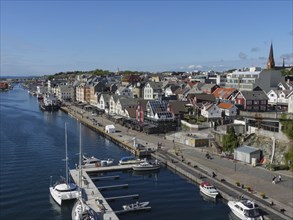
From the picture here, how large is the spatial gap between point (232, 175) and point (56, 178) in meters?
20.0

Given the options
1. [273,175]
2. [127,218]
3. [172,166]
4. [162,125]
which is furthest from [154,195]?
[162,125]

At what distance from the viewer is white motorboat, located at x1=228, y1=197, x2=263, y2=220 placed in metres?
29.0

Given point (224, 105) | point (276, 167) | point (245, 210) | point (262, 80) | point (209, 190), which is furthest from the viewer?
point (262, 80)

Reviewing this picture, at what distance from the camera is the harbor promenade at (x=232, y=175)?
30.9m

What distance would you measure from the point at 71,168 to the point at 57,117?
54.7 metres

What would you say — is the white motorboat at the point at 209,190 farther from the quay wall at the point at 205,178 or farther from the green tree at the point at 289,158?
the green tree at the point at 289,158

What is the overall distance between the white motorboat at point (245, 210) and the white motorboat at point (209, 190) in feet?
12.0

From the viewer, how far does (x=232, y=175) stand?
128ft

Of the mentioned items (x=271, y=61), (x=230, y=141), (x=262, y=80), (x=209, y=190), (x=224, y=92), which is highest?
(x=271, y=61)

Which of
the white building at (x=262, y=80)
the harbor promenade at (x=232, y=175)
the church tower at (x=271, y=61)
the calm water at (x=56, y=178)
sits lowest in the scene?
the calm water at (x=56, y=178)

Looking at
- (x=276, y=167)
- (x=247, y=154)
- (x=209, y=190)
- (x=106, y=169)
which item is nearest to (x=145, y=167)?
(x=106, y=169)

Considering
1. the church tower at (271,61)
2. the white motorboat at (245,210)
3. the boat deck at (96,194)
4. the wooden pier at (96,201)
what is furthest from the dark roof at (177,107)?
the church tower at (271,61)

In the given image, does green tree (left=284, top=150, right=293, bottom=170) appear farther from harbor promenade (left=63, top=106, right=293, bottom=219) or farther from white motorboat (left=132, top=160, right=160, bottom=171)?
white motorboat (left=132, top=160, right=160, bottom=171)

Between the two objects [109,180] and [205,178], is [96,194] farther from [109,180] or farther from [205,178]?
[205,178]
